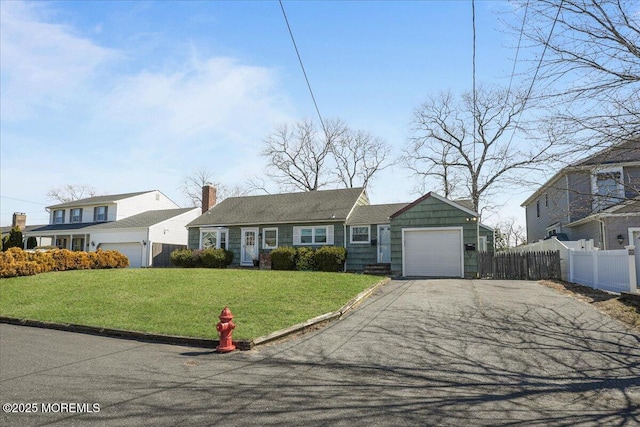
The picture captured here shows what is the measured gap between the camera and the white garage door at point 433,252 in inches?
767

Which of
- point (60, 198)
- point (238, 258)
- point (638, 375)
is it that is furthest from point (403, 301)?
point (60, 198)

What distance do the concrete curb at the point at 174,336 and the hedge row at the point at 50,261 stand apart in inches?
323

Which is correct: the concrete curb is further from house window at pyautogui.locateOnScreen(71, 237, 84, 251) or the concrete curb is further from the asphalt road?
house window at pyautogui.locateOnScreen(71, 237, 84, 251)

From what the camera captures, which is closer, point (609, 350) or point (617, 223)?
point (609, 350)

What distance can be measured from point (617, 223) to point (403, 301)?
13772 millimetres

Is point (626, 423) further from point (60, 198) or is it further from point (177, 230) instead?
point (60, 198)

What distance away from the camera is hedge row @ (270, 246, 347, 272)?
22453 mm

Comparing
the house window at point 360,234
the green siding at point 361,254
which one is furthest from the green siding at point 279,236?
the green siding at point 361,254

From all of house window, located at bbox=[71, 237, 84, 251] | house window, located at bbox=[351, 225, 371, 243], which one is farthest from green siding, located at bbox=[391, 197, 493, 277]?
house window, located at bbox=[71, 237, 84, 251]

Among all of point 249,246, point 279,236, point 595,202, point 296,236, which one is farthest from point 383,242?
point 595,202

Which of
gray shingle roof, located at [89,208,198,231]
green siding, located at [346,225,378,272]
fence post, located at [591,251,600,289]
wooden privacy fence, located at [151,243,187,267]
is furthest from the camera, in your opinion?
gray shingle roof, located at [89,208,198,231]

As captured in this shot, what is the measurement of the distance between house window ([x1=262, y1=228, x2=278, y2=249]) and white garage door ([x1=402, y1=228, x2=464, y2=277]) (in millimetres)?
8523

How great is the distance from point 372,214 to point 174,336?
1705cm

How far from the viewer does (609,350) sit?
23.9 ft
